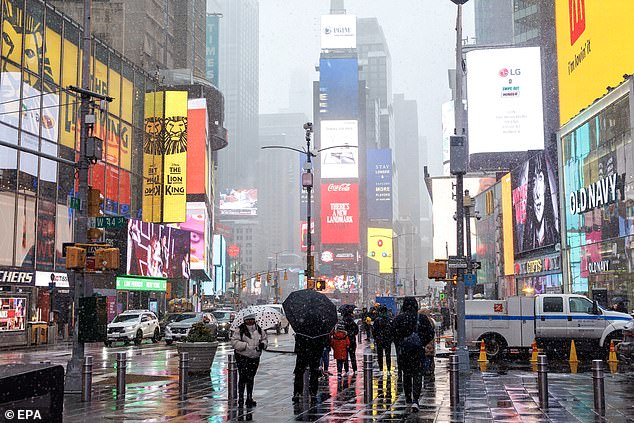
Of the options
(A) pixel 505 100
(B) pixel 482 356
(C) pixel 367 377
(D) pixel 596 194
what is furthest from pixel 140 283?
(C) pixel 367 377

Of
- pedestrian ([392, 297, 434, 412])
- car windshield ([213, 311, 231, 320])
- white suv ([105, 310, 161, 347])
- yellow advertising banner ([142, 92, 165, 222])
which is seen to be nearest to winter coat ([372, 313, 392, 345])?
pedestrian ([392, 297, 434, 412])

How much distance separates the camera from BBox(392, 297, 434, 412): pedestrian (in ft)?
45.0

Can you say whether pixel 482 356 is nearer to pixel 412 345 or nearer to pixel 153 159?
pixel 412 345

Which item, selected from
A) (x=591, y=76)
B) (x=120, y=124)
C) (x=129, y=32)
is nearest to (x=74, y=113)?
(x=120, y=124)

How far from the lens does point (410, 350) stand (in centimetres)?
1371

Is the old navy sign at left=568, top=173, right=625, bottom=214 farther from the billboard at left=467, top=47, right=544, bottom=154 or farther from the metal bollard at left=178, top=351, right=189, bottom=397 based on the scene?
the metal bollard at left=178, top=351, right=189, bottom=397

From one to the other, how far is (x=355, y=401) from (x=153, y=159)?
56498mm

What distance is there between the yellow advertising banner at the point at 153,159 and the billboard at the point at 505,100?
1256 inches

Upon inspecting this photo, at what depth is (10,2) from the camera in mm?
44062

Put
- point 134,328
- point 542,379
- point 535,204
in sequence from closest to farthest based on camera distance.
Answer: point 542,379 → point 134,328 → point 535,204

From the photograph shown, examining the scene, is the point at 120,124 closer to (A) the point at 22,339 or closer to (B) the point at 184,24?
(A) the point at 22,339

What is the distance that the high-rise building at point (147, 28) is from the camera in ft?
244

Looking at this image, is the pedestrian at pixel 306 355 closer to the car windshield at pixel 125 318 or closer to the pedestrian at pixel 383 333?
the pedestrian at pixel 383 333

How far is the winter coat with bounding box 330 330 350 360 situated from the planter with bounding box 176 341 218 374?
331cm
